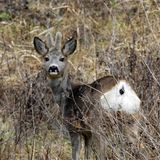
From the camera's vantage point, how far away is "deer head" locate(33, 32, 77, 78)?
324 inches

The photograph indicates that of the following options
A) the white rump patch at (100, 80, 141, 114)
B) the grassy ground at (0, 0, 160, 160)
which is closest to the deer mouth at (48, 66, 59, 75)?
the grassy ground at (0, 0, 160, 160)

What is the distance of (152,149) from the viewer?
20.0ft

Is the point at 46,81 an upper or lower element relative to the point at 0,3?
lower

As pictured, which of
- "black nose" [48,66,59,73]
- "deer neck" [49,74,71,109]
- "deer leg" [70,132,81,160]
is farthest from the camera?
"deer neck" [49,74,71,109]

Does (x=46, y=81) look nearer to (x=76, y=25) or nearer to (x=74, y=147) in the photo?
(x=74, y=147)

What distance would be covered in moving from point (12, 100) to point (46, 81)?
0.49 m

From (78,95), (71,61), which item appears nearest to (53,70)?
(78,95)

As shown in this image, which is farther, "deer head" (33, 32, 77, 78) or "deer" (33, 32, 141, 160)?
"deer head" (33, 32, 77, 78)

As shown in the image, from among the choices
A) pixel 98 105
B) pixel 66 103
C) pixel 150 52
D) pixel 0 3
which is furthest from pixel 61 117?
Result: pixel 0 3

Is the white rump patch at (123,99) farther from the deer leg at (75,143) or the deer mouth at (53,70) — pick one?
the deer mouth at (53,70)

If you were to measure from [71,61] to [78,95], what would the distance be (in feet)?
9.03

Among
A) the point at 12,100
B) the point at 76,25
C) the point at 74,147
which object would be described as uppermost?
the point at 76,25

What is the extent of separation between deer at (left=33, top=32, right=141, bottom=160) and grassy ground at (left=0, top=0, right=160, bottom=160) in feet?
0.43

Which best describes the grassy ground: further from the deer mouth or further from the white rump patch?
the deer mouth
